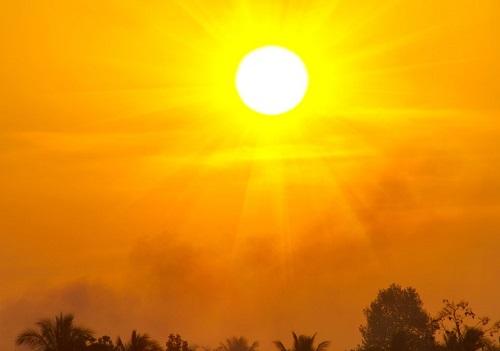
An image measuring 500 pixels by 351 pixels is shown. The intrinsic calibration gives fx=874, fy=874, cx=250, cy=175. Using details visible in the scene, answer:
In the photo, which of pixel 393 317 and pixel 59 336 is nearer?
pixel 59 336

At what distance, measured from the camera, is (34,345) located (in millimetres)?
51719

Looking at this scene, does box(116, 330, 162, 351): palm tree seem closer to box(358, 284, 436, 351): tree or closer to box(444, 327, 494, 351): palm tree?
box(444, 327, 494, 351): palm tree

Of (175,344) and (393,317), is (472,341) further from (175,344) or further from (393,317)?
(393,317)

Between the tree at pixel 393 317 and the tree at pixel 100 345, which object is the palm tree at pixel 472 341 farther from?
the tree at pixel 393 317

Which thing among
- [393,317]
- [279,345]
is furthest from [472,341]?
[393,317]

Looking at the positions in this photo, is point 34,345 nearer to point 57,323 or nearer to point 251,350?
point 57,323

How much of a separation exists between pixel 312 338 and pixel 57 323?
19740 mm

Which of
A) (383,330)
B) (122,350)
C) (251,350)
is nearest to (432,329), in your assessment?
(383,330)

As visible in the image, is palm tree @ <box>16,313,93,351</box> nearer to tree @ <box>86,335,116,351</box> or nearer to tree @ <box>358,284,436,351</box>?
tree @ <box>86,335,116,351</box>

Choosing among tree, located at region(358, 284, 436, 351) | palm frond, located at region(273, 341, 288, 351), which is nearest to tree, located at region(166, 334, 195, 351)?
palm frond, located at region(273, 341, 288, 351)

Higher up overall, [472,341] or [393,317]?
[393,317]

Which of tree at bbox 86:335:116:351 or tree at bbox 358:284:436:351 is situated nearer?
tree at bbox 86:335:116:351

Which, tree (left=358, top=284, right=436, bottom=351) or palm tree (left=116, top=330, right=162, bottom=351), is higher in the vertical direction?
tree (left=358, top=284, right=436, bottom=351)

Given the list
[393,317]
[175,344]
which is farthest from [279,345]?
[393,317]
